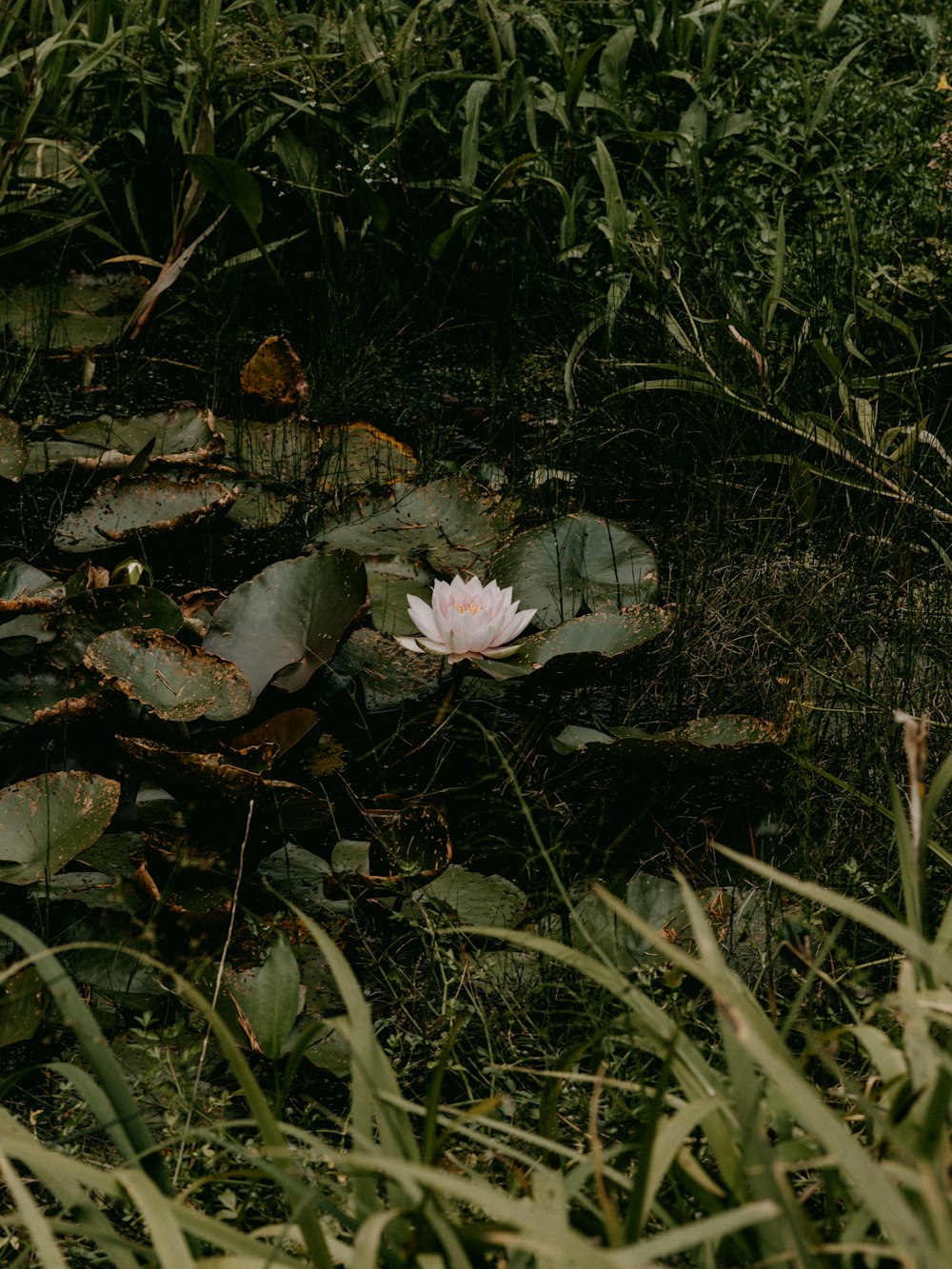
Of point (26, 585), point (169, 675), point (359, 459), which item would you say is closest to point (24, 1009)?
point (169, 675)

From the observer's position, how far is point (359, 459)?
2.44 meters

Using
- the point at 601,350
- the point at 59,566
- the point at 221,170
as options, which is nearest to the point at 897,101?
the point at 601,350

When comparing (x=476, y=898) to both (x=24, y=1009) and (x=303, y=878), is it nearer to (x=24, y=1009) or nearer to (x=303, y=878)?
(x=303, y=878)

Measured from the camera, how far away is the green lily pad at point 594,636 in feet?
5.58

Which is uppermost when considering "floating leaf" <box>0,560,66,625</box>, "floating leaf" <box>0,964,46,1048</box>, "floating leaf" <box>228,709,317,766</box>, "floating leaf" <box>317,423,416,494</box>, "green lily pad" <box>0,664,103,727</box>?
"floating leaf" <box>0,560,66,625</box>

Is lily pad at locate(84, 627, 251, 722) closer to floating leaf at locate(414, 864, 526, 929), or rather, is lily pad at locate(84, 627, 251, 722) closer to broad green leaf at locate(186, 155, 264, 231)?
floating leaf at locate(414, 864, 526, 929)

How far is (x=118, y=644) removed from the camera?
1.63 meters

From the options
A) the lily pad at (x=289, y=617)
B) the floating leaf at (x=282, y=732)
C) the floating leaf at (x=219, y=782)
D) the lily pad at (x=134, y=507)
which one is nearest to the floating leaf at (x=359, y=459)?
the lily pad at (x=134, y=507)

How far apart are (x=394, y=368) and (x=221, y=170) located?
535mm

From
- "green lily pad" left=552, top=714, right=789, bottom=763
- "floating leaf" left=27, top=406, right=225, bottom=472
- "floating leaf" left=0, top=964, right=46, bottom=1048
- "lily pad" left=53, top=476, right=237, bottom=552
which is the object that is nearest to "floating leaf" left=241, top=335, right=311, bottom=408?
"floating leaf" left=27, top=406, right=225, bottom=472

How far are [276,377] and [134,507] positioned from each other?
530mm

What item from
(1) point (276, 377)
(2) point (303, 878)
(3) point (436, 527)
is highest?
(1) point (276, 377)

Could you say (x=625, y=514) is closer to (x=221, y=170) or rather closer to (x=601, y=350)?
(x=601, y=350)

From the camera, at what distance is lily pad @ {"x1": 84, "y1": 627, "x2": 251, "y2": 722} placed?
1.60 metres
